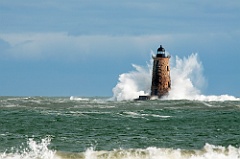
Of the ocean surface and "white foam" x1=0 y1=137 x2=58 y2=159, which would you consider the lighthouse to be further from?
"white foam" x1=0 y1=137 x2=58 y2=159

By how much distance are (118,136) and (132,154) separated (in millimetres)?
5310

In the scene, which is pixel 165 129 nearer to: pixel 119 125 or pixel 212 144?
pixel 119 125

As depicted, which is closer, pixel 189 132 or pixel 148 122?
Answer: pixel 189 132

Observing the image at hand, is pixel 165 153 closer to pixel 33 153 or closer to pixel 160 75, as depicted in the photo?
pixel 33 153

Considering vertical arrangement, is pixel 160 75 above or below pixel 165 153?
above

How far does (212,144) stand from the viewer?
26.8 m

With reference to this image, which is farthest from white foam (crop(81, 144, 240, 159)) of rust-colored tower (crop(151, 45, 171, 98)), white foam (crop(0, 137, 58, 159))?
rust-colored tower (crop(151, 45, 171, 98))

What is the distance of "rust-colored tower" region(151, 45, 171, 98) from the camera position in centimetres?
7706

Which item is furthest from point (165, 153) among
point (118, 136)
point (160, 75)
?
point (160, 75)

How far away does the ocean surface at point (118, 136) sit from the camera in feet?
79.6

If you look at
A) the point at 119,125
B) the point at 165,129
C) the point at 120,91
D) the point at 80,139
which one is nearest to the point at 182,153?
the point at 80,139

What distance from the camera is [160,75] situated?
77500 mm

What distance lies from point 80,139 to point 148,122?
929 centimetres

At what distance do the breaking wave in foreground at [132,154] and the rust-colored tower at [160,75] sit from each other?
52064 mm
